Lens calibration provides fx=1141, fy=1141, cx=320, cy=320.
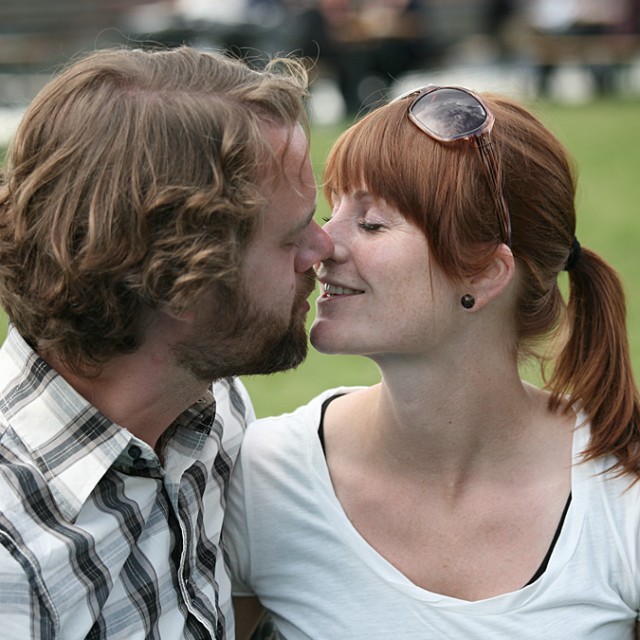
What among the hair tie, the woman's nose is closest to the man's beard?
the woman's nose

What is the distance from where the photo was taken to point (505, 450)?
112 inches

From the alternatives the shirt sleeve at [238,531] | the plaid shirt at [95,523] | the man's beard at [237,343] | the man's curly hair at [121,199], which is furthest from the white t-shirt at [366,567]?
the man's curly hair at [121,199]

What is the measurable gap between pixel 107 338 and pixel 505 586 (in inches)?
43.6

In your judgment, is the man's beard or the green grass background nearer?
the man's beard

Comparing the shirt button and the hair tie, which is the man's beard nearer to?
the shirt button

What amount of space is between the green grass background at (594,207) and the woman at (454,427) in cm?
35

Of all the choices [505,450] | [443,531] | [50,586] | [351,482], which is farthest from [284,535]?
[50,586]

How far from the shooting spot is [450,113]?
2701 millimetres

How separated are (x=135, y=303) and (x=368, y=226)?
2.04 ft

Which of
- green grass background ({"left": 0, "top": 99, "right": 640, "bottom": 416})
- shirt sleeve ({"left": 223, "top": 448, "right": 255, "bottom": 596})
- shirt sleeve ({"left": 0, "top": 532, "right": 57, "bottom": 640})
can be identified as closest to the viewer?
shirt sleeve ({"left": 0, "top": 532, "right": 57, "bottom": 640})

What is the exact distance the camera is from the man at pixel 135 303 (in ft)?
7.63

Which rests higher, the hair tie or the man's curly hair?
the man's curly hair

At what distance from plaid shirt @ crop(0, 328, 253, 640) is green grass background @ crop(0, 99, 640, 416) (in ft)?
3.86

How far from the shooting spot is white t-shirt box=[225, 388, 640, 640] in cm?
265
